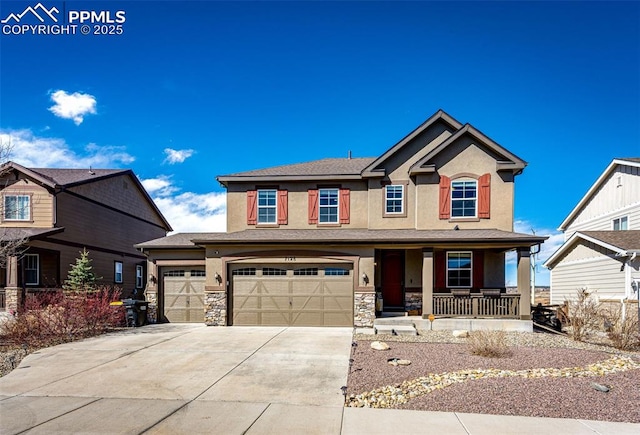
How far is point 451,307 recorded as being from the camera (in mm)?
14078

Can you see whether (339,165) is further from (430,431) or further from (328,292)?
(430,431)

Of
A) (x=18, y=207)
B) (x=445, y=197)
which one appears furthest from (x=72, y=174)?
(x=445, y=197)

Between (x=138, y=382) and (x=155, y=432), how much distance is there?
259 centimetres

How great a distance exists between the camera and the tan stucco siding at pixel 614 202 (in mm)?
18688

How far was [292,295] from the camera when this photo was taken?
14656 mm

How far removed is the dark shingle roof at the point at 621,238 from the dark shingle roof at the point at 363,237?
4.36 meters

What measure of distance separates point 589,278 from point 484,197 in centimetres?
691

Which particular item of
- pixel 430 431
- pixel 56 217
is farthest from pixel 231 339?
pixel 56 217

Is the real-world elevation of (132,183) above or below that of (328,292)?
above

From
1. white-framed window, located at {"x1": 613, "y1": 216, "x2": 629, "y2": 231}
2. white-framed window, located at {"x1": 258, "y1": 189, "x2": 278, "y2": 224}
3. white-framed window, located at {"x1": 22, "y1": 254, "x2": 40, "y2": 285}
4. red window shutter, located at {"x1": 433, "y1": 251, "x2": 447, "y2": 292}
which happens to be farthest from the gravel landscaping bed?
white-framed window, located at {"x1": 22, "y1": 254, "x2": 40, "y2": 285}

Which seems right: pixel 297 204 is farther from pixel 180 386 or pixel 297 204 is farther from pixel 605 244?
pixel 605 244

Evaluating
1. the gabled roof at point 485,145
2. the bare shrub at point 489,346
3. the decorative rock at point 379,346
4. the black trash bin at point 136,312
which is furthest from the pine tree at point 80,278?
the bare shrub at point 489,346

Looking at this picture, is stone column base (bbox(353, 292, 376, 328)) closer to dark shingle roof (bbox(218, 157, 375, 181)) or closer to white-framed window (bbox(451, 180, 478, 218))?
white-framed window (bbox(451, 180, 478, 218))

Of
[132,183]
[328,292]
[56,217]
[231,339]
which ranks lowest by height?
[231,339]
